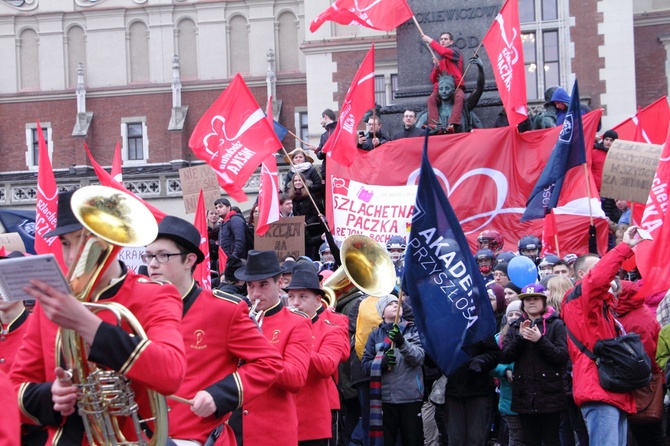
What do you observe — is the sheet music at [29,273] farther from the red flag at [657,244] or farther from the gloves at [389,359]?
the red flag at [657,244]

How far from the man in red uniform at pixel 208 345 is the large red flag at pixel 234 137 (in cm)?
793

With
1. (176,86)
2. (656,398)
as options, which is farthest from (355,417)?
(176,86)

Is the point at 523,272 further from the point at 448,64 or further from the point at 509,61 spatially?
the point at 448,64

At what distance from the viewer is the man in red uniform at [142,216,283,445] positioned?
17.3ft

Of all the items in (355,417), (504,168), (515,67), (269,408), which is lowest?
(355,417)

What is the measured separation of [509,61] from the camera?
1410 cm

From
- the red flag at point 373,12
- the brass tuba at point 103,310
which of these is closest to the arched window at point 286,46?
the red flag at point 373,12

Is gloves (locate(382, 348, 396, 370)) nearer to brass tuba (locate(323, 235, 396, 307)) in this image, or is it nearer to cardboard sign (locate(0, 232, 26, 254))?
brass tuba (locate(323, 235, 396, 307))

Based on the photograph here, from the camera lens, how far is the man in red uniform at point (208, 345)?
5285mm

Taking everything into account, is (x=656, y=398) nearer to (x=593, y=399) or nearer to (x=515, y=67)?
(x=593, y=399)

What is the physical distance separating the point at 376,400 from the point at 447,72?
7206mm

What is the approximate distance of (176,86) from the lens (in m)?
41.2

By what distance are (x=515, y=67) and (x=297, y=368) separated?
27.0 feet

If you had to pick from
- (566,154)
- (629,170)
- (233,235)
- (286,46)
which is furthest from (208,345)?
(286,46)
